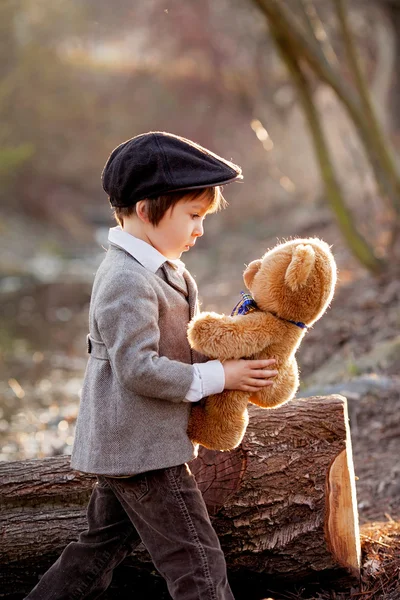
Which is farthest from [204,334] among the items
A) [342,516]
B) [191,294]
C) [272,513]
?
[342,516]

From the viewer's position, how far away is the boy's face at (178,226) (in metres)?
2.34

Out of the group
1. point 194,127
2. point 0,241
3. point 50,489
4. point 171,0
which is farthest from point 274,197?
point 50,489

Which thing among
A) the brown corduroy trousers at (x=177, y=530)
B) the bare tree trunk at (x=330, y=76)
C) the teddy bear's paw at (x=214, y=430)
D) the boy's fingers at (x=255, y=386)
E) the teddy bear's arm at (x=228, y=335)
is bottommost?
the brown corduroy trousers at (x=177, y=530)

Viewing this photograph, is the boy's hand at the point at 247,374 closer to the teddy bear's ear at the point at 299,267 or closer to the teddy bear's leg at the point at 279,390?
the teddy bear's leg at the point at 279,390

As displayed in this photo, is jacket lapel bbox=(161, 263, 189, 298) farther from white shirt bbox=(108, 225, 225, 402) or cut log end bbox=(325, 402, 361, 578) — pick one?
cut log end bbox=(325, 402, 361, 578)

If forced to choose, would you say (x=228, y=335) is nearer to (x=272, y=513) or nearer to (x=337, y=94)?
(x=272, y=513)

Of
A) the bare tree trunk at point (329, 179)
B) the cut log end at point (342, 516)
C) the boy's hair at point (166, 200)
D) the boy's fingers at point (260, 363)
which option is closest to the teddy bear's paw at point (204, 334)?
the boy's fingers at point (260, 363)

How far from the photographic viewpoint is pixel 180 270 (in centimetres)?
251

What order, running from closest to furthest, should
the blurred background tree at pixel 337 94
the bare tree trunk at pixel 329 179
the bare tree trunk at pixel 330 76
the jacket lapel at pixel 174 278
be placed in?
the jacket lapel at pixel 174 278 < the bare tree trunk at pixel 330 76 < the blurred background tree at pixel 337 94 < the bare tree trunk at pixel 329 179

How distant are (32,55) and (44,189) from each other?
3288 millimetres

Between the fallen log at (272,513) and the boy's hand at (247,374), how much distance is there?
0.58m

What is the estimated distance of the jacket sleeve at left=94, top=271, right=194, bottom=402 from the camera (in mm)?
2195

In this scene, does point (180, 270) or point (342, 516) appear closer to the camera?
point (180, 270)

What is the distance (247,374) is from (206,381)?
128 millimetres
